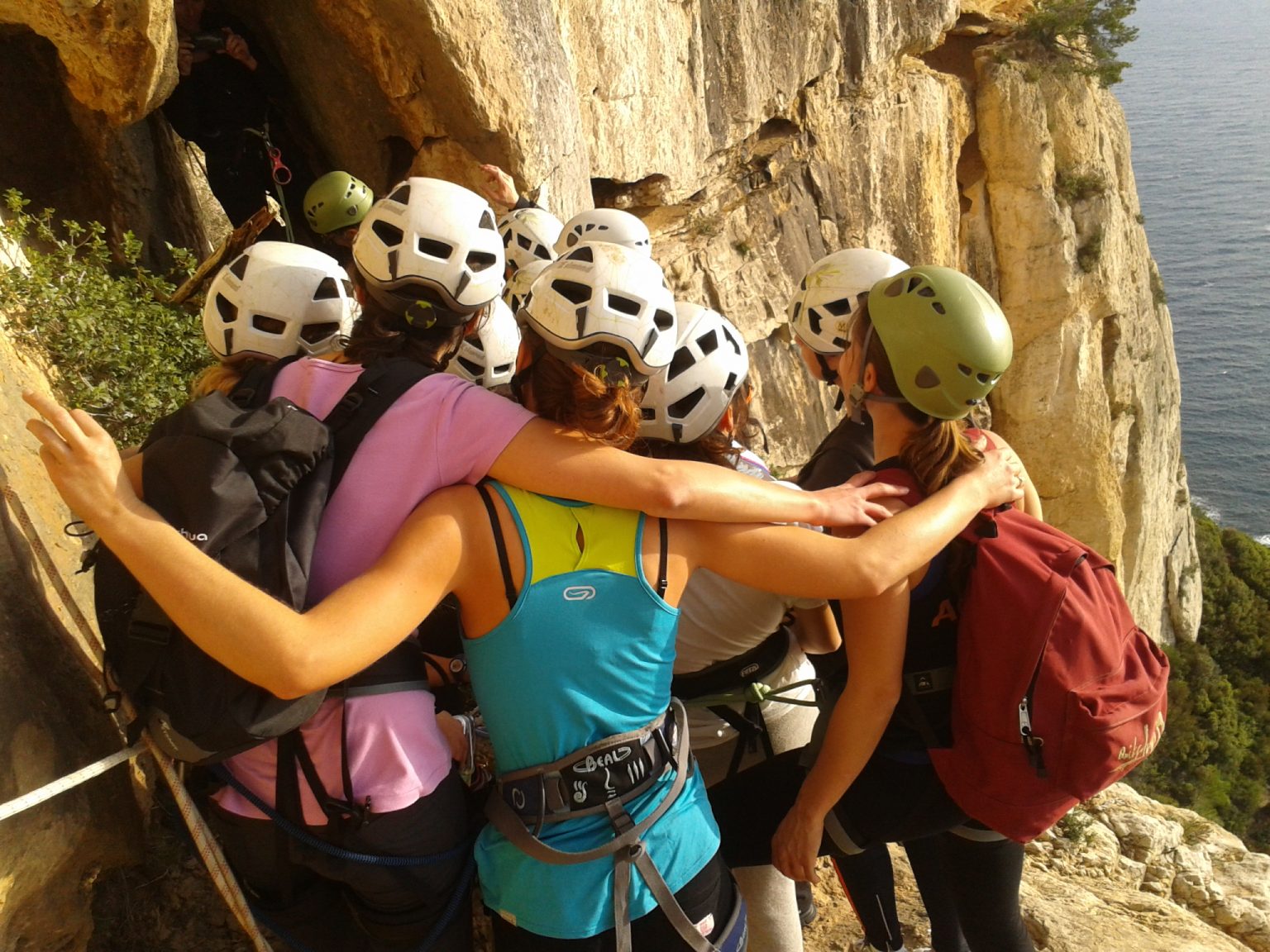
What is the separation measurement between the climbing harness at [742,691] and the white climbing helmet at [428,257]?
1366 mm

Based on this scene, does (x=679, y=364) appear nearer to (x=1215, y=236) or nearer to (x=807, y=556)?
(x=807, y=556)

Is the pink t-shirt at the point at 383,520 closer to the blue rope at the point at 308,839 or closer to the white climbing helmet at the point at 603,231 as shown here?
the blue rope at the point at 308,839

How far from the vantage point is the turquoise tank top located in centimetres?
204

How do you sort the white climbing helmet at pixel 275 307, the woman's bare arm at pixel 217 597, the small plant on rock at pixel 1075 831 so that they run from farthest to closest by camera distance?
1. the small plant on rock at pixel 1075 831
2. the white climbing helmet at pixel 275 307
3. the woman's bare arm at pixel 217 597

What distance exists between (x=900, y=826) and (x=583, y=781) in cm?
117

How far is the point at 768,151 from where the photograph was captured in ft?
47.3

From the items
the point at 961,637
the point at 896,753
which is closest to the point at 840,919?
the point at 896,753

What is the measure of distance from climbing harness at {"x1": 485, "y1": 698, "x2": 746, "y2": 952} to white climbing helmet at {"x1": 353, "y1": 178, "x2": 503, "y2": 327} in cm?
135

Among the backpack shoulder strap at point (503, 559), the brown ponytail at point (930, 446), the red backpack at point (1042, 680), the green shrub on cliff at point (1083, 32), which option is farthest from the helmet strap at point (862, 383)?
the green shrub on cliff at point (1083, 32)

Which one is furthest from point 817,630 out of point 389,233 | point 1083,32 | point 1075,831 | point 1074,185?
point 1083,32

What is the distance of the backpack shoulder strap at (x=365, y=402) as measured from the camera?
2.16m

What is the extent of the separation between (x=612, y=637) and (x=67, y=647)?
1.94m

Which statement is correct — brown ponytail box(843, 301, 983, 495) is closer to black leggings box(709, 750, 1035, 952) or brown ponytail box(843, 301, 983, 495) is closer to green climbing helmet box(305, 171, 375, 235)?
black leggings box(709, 750, 1035, 952)

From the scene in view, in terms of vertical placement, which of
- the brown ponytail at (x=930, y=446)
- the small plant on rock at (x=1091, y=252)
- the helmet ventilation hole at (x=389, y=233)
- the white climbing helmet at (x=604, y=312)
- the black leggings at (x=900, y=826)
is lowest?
the small plant on rock at (x=1091, y=252)
